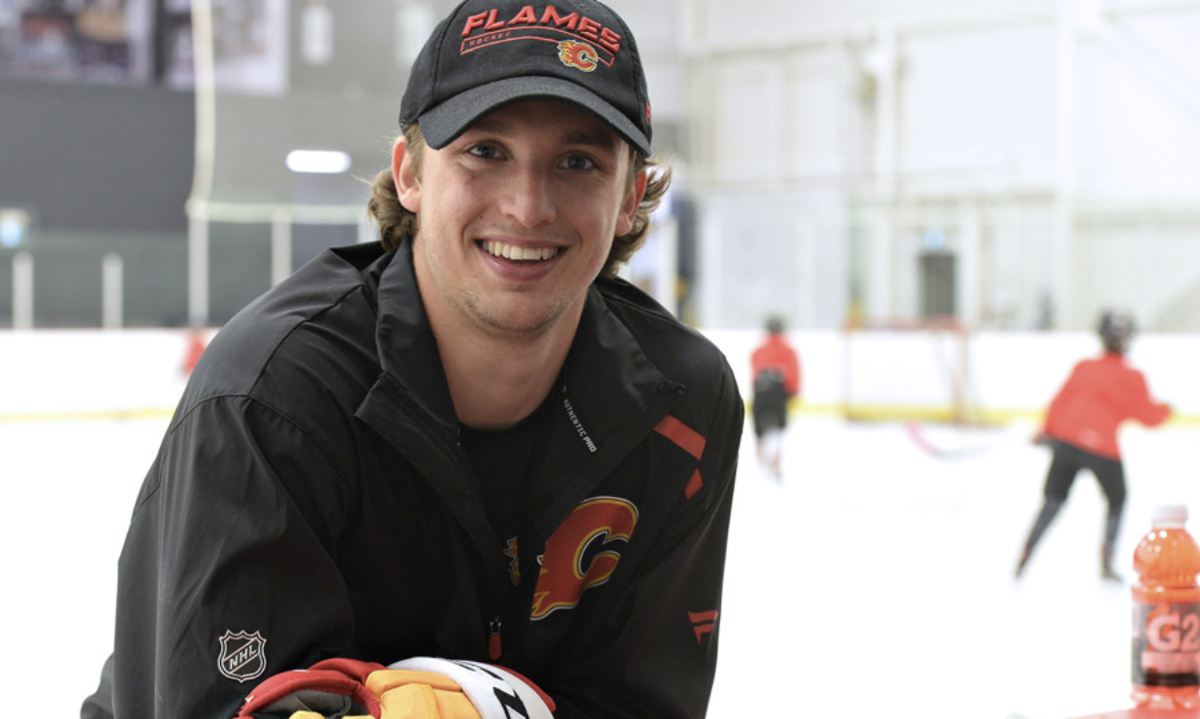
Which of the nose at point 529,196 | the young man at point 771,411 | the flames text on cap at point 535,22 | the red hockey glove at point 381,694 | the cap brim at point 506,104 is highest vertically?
the flames text on cap at point 535,22

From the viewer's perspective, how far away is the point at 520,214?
3.81 feet

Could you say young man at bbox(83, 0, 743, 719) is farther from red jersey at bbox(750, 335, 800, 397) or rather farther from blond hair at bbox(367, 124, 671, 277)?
red jersey at bbox(750, 335, 800, 397)

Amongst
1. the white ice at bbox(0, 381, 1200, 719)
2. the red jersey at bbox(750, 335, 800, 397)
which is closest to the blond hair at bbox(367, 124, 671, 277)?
the white ice at bbox(0, 381, 1200, 719)

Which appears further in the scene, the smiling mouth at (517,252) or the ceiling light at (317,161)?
the ceiling light at (317,161)

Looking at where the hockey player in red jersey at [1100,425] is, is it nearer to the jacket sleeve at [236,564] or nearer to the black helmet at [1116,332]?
the black helmet at [1116,332]

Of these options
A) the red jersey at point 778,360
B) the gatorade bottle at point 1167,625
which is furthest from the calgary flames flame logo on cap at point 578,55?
the red jersey at point 778,360

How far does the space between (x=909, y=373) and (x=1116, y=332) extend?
4868 mm

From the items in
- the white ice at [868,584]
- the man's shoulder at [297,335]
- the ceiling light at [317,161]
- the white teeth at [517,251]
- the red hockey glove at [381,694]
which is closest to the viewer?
the red hockey glove at [381,694]

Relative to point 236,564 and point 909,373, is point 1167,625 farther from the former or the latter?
point 909,373

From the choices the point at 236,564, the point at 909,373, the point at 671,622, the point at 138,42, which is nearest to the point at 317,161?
the point at 138,42

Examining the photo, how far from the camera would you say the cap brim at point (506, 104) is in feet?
3.63

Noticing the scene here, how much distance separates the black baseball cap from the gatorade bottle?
2.60 feet

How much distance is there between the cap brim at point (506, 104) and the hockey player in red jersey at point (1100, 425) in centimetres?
382

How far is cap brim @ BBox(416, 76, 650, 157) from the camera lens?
43.6 inches
